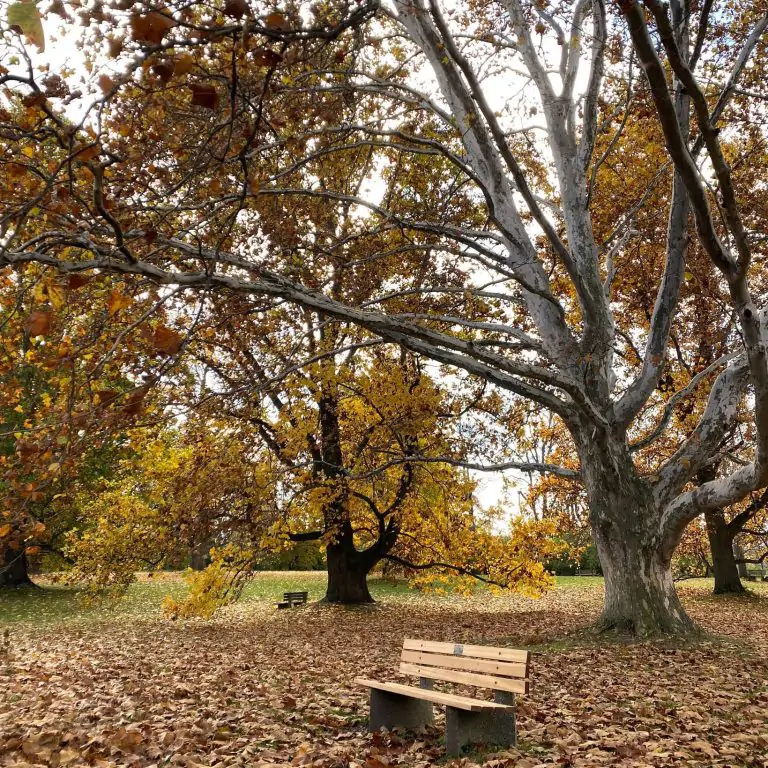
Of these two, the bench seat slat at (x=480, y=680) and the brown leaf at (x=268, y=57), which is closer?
the brown leaf at (x=268, y=57)

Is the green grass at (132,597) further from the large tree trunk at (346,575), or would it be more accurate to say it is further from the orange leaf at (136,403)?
the orange leaf at (136,403)

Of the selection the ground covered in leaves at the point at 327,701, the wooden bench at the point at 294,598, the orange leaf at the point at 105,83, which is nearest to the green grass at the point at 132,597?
the wooden bench at the point at 294,598

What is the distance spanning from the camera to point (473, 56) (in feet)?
30.9

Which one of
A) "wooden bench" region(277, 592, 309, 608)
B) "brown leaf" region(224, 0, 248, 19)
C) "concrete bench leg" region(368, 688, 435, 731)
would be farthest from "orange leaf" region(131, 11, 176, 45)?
"wooden bench" region(277, 592, 309, 608)

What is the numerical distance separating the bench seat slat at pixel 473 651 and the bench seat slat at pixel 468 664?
0.04m

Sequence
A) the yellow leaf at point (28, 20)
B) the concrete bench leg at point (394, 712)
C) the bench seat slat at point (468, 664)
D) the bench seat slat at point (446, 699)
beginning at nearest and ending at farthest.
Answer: the yellow leaf at point (28, 20) → the bench seat slat at point (446, 699) → the bench seat slat at point (468, 664) → the concrete bench leg at point (394, 712)

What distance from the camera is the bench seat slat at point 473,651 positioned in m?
4.56

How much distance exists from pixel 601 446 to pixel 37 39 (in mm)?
7983

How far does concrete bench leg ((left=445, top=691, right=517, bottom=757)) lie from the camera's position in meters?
4.20

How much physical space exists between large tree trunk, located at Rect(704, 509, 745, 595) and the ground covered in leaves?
6703 millimetres

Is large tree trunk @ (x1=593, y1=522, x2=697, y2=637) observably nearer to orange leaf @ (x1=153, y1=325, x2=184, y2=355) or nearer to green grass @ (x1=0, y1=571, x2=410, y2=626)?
orange leaf @ (x1=153, y1=325, x2=184, y2=355)

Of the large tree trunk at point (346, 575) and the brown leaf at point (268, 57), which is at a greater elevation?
the brown leaf at point (268, 57)

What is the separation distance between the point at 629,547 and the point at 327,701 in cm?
471

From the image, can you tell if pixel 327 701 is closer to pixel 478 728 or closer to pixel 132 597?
pixel 478 728
